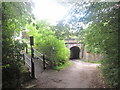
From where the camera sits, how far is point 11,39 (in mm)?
2244

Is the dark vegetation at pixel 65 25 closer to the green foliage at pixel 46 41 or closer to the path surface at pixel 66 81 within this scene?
the path surface at pixel 66 81

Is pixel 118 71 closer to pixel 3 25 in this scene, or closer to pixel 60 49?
pixel 3 25

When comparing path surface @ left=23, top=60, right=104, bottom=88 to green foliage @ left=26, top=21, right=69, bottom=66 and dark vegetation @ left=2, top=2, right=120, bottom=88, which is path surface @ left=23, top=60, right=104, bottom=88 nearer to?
dark vegetation @ left=2, top=2, right=120, bottom=88

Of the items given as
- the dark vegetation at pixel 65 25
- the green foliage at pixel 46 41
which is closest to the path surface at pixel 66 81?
the dark vegetation at pixel 65 25

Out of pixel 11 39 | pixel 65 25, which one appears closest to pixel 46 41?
pixel 65 25

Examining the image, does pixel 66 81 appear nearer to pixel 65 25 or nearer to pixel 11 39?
Result: pixel 65 25

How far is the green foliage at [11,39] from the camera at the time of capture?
193 centimetres

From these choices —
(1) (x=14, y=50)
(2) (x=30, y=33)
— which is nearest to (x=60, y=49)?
(2) (x=30, y=33)

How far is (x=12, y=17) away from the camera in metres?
2.08

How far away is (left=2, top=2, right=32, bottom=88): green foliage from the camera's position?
193 centimetres

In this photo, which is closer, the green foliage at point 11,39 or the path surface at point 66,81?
the green foliage at point 11,39

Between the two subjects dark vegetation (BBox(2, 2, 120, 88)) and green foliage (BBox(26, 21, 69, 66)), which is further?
green foliage (BBox(26, 21, 69, 66))

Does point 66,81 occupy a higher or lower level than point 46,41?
lower

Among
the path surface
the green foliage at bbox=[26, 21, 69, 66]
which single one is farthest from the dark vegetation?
the green foliage at bbox=[26, 21, 69, 66]
